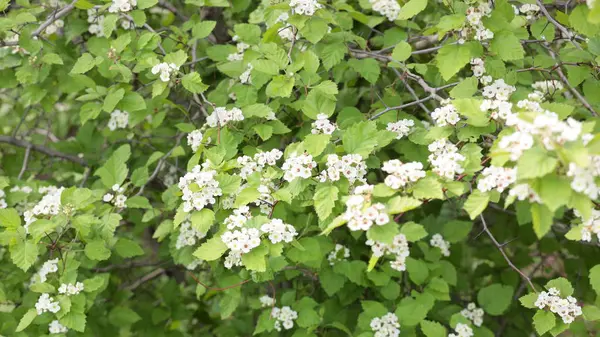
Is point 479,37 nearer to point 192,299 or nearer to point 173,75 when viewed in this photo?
point 173,75

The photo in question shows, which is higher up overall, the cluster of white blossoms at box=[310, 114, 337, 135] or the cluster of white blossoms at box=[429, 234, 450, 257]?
the cluster of white blossoms at box=[310, 114, 337, 135]

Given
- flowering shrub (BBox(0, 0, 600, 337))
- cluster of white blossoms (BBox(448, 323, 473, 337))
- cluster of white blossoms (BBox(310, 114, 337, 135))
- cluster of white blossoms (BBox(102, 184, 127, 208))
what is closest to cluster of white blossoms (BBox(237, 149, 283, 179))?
flowering shrub (BBox(0, 0, 600, 337))

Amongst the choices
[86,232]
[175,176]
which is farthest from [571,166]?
[175,176]

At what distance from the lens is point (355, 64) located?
329 cm

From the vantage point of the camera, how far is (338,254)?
3.45 meters

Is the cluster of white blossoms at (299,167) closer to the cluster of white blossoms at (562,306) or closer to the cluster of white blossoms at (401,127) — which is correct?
the cluster of white blossoms at (401,127)

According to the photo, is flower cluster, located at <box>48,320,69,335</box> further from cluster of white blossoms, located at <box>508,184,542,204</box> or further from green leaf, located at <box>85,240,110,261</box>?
cluster of white blossoms, located at <box>508,184,542,204</box>

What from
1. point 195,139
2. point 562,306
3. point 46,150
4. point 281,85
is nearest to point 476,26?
point 281,85

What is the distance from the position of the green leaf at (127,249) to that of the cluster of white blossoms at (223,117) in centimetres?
78

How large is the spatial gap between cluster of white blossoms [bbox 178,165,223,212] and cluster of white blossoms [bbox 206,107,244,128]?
52 centimetres

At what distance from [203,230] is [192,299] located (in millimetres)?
2403

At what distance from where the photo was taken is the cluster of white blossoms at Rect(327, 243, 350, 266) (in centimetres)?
344

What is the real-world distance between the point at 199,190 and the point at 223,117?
602mm

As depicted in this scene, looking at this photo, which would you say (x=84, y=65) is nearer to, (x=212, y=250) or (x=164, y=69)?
(x=164, y=69)
